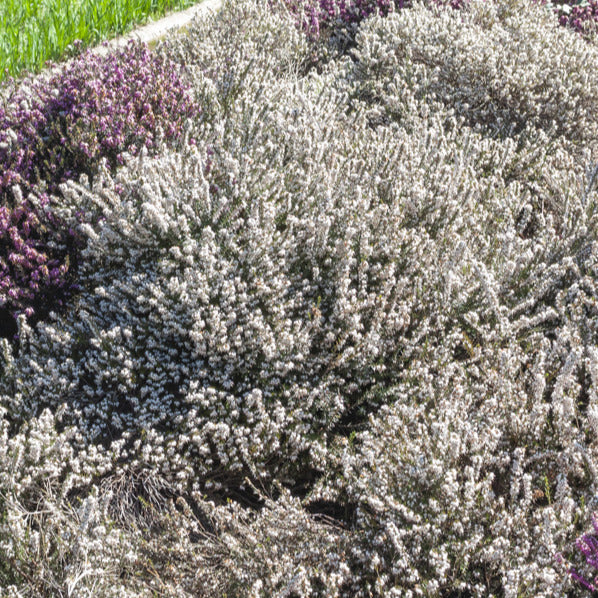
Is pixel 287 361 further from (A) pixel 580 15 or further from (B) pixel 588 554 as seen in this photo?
(A) pixel 580 15

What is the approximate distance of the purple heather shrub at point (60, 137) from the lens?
3.06 meters

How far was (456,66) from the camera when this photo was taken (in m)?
4.71

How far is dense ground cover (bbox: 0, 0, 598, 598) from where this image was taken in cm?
205

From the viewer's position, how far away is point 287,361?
2611 mm

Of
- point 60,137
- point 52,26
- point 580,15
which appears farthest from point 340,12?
point 60,137

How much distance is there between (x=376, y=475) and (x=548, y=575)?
2.03ft

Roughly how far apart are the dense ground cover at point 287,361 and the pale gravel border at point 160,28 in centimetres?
151

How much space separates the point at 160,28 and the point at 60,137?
2.88 m

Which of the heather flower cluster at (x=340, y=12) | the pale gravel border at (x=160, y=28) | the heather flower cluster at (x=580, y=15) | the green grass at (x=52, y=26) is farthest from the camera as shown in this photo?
the heather flower cluster at (x=580, y=15)

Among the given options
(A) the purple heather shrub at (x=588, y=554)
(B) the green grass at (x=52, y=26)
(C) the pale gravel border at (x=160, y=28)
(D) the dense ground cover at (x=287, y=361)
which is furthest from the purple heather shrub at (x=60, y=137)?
(A) the purple heather shrub at (x=588, y=554)

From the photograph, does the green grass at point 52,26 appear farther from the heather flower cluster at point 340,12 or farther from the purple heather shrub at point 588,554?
the purple heather shrub at point 588,554

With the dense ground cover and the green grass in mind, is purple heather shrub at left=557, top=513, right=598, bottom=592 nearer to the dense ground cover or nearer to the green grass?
the dense ground cover

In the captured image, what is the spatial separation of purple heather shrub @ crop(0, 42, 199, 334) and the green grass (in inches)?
20.5

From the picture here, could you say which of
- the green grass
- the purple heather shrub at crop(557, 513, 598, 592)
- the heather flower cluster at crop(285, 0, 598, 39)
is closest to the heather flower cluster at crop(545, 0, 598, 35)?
the heather flower cluster at crop(285, 0, 598, 39)
